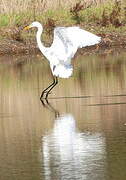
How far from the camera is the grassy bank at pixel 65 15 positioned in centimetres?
2999

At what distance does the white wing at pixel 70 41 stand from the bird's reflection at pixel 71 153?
3753mm

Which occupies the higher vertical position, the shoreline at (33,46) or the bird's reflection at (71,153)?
the shoreline at (33,46)

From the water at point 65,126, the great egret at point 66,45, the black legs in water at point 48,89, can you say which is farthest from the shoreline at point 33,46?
the great egret at point 66,45

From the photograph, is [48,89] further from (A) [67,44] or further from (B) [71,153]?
(B) [71,153]

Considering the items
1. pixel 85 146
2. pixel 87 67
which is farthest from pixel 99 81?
pixel 85 146

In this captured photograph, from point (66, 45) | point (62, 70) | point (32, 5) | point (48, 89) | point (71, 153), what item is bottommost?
point (71, 153)

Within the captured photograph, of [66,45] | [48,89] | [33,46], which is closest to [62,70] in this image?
[66,45]

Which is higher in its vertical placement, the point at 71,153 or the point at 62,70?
the point at 62,70

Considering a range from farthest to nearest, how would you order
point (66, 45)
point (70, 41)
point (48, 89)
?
point (48, 89), point (66, 45), point (70, 41)

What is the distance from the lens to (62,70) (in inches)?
667

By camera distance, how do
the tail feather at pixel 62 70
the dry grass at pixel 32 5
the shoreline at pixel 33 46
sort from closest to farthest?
the tail feather at pixel 62 70 → the shoreline at pixel 33 46 → the dry grass at pixel 32 5

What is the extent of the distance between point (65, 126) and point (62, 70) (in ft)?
12.7

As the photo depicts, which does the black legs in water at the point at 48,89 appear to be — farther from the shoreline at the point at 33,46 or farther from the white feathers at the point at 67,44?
the shoreline at the point at 33,46

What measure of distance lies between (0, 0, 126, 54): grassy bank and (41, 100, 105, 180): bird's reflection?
16.8 metres
